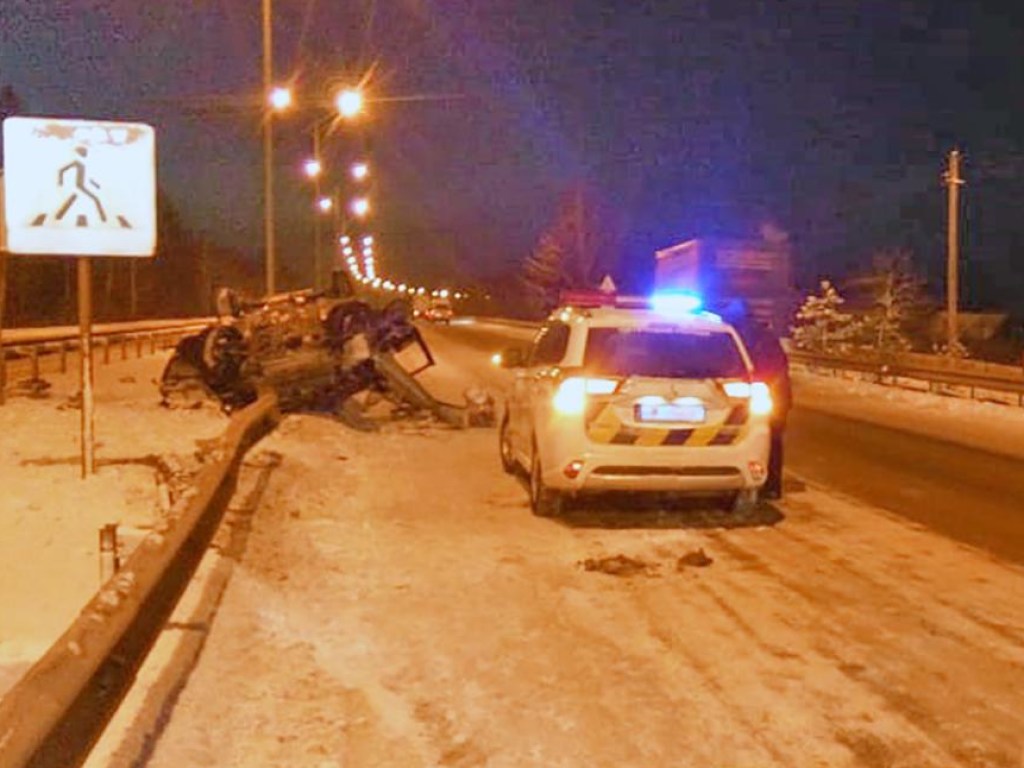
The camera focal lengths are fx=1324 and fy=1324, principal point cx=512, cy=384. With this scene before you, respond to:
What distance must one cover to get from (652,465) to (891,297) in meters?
46.8

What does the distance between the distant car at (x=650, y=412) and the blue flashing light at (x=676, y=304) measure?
6.6 inches

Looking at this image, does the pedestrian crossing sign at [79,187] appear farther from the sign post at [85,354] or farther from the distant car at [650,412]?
the distant car at [650,412]

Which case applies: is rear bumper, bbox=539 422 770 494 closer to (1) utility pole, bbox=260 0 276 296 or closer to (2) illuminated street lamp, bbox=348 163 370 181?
(1) utility pole, bbox=260 0 276 296

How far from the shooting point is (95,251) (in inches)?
454

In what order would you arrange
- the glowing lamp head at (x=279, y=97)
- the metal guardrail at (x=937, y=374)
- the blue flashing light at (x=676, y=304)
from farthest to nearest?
1. the glowing lamp head at (x=279, y=97)
2. the metal guardrail at (x=937, y=374)
3. the blue flashing light at (x=676, y=304)

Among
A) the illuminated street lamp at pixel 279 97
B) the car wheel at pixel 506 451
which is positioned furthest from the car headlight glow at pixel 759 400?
the illuminated street lamp at pixel 279 97

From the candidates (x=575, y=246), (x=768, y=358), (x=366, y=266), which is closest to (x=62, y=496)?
(x=768, y=358)

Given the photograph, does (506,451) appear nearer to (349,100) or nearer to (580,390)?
(580,390)

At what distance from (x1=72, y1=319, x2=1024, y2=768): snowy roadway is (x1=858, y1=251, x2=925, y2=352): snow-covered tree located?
40.5 meters

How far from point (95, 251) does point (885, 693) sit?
810 centimetres

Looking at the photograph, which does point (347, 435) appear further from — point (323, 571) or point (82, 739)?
point (82, 739)

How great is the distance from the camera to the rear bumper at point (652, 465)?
10078mm

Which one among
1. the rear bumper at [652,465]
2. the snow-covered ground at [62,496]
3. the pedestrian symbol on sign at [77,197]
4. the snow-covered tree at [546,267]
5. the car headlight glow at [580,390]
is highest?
the snow-covered tree at [546,267]

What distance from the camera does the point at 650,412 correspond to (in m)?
10.1
